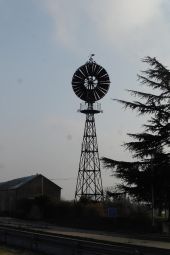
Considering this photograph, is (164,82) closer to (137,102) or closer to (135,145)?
(137,102)

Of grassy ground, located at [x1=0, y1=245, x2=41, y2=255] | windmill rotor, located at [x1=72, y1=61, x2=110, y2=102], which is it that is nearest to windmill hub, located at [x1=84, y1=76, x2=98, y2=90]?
windmill rotor, located at [x1=72, y1=61, x2=110, y2=102]

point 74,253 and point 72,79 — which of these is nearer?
point 74,253

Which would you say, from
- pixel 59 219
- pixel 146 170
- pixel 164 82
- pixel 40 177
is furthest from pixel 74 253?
pixel 40 177

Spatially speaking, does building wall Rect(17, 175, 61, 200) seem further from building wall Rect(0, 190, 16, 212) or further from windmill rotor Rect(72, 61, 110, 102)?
windmill rotor Rect(72, 61, 110, 102)

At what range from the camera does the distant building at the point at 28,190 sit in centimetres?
7562

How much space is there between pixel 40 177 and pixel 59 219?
29183 mm

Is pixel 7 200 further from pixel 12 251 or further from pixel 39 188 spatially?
pixel 12 251

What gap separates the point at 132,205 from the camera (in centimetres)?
4075

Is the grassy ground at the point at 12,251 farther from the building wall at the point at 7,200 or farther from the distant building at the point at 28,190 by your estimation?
the distant building at the point at 28,190

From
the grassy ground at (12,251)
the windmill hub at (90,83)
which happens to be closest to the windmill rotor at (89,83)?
the windmill hub at (90,83)

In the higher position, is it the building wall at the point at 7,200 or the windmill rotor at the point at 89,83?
the windmill rotor at the point at 89,83

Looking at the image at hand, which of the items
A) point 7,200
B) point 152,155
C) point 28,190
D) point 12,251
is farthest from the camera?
point 7,200

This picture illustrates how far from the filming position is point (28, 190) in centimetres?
7694

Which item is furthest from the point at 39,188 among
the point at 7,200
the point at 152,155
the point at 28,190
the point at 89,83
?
the point at 152,155
